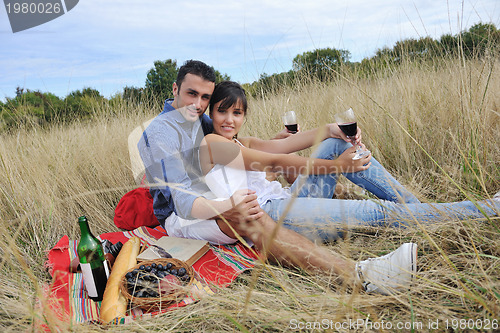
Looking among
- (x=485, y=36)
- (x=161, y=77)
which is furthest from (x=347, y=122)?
(x=161, y=77)

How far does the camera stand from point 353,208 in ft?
7.05

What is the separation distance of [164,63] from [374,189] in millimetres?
5684

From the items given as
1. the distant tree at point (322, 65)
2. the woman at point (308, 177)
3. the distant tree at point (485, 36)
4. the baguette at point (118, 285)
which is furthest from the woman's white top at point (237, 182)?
the distant tree at point (322, 65)

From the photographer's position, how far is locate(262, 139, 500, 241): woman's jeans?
1.89 meters

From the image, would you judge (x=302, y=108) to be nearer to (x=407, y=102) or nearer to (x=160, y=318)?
(x=407, y=102)

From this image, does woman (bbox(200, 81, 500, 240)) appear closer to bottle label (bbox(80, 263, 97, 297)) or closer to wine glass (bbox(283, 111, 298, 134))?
wine glass (bbox(283, 111, 298, 134))

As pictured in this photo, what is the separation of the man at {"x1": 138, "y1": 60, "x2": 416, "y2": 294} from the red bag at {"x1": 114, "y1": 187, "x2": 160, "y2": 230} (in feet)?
0.81

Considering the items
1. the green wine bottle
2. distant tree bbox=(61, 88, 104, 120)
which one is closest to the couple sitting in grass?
the green wine bottle

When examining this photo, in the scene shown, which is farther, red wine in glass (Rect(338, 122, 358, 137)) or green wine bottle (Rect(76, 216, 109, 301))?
red wine in glass (Rect(338, 122, 358, 137))

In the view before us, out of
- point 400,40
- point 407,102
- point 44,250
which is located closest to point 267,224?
point 44,250

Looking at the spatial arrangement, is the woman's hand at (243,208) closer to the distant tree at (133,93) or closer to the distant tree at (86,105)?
the distant tree at (86,105)

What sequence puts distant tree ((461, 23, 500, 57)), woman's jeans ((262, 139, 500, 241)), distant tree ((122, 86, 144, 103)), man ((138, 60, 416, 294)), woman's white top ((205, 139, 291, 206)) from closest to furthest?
man ((138, 60, 416, 294)), woman's jeans ((262, 139, 500, 241)), woman's white top ((205, 139, 291, 206)), distant tree ((461, 23, 500, 57)), distant tree ((122, 86, 144, 103))

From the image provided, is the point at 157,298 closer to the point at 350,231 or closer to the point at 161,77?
the point at 350,231

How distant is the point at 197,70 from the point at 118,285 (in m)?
1.63
